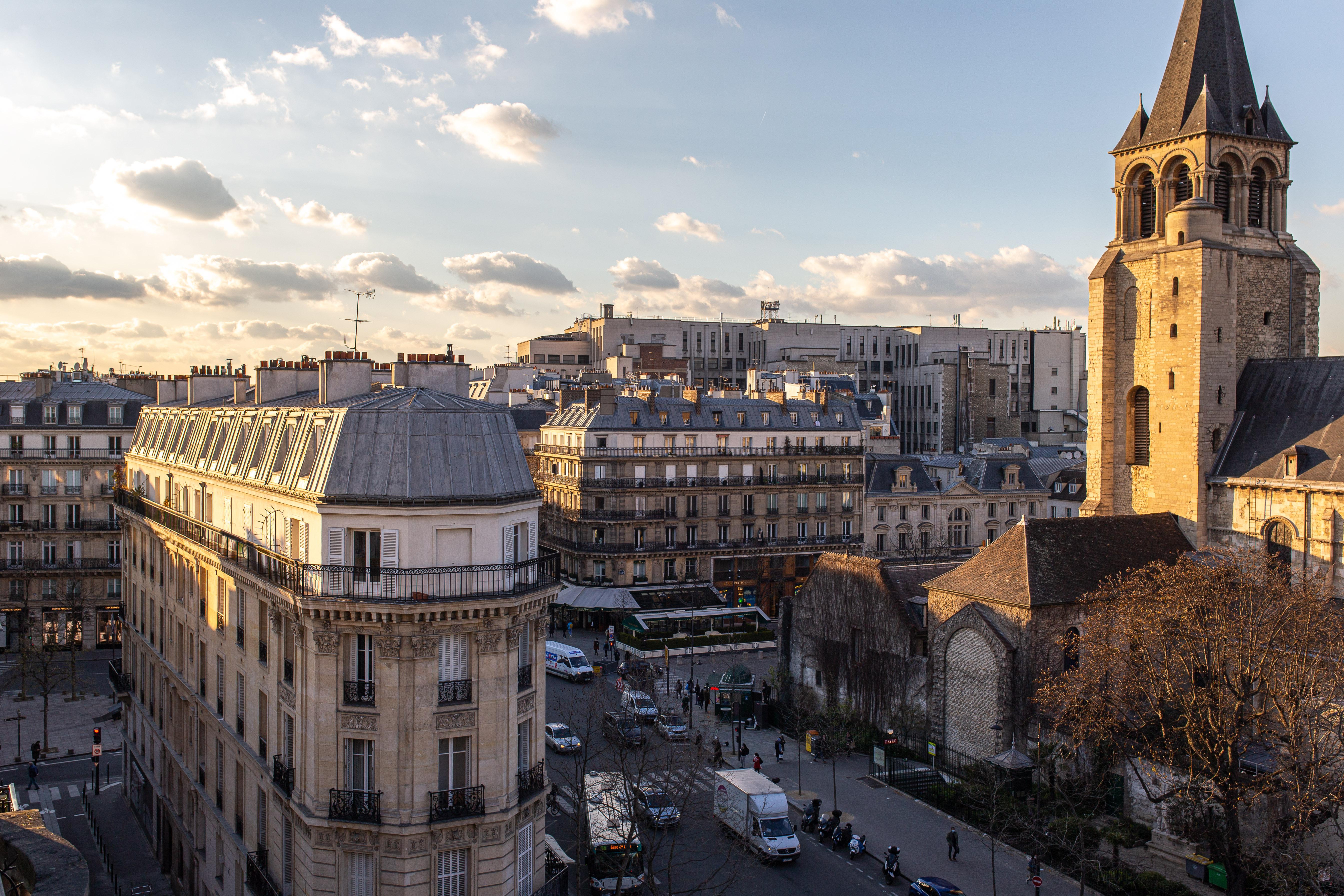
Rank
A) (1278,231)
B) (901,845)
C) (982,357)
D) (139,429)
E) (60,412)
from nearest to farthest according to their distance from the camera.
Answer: (901,845), (139,429), (1278,231), (60,412), (982,357)

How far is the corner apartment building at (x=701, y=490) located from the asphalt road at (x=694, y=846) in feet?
69.6

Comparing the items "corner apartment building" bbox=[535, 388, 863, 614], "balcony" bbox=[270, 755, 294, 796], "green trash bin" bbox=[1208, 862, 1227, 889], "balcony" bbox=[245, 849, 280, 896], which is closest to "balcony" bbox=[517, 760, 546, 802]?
"balcony" bbox=[270, 755, 294, 796]

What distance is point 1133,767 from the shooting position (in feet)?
83.8

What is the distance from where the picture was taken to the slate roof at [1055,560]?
33.4 meters

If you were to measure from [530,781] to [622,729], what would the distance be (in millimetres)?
13975

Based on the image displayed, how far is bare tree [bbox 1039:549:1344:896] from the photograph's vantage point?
23688 mm

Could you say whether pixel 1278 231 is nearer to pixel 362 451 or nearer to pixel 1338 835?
pixel 1338 835

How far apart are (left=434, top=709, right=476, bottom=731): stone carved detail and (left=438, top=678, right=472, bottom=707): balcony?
0.18 m

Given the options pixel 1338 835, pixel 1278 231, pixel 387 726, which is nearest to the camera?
pixel 387 726

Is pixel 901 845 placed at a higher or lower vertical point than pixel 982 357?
lower

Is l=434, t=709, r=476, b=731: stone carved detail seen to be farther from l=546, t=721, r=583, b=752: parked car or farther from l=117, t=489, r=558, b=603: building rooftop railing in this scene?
l=546, t=721, r=583, b=752: parked car

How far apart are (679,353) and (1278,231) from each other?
243 feet

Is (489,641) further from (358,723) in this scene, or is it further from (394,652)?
(358,723)

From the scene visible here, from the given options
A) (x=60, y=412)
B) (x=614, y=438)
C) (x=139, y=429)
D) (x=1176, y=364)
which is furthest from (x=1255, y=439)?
(x=60, y=412)
